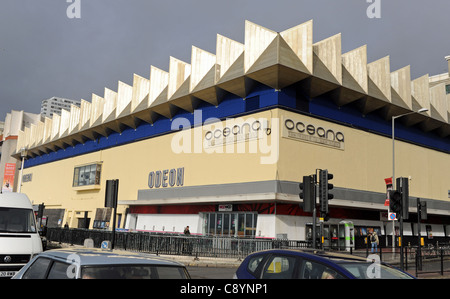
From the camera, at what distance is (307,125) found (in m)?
30.3

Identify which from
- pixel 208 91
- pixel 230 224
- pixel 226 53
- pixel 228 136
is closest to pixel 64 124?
pixel 208 91

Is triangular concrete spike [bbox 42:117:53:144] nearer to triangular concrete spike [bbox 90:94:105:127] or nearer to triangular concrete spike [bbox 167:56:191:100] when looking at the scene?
triangular concrete spike [bbox 90:94:105:127]

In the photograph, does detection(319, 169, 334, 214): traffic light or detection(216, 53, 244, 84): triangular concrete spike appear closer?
detection(319, 169, 334, 214): traffic light

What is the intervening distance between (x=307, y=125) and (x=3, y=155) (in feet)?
220

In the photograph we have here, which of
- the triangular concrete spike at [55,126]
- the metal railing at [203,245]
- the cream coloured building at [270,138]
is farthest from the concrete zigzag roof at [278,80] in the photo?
the triangular concrete spike at [55,126]

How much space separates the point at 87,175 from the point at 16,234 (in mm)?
41436

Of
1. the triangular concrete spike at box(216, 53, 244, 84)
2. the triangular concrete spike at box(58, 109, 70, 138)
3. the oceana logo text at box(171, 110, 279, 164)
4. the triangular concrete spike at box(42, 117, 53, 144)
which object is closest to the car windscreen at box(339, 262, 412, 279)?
the oceana logo text at box(171, 110, 279, 164)

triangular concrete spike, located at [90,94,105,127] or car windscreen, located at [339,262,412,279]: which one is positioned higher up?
triangular concrete spike, located at [90,94,105,127]

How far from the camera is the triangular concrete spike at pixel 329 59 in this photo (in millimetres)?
30141

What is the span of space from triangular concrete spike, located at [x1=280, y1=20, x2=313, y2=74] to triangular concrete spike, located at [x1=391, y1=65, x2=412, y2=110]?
1112 centimetres

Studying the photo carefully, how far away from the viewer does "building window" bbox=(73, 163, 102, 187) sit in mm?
48219
